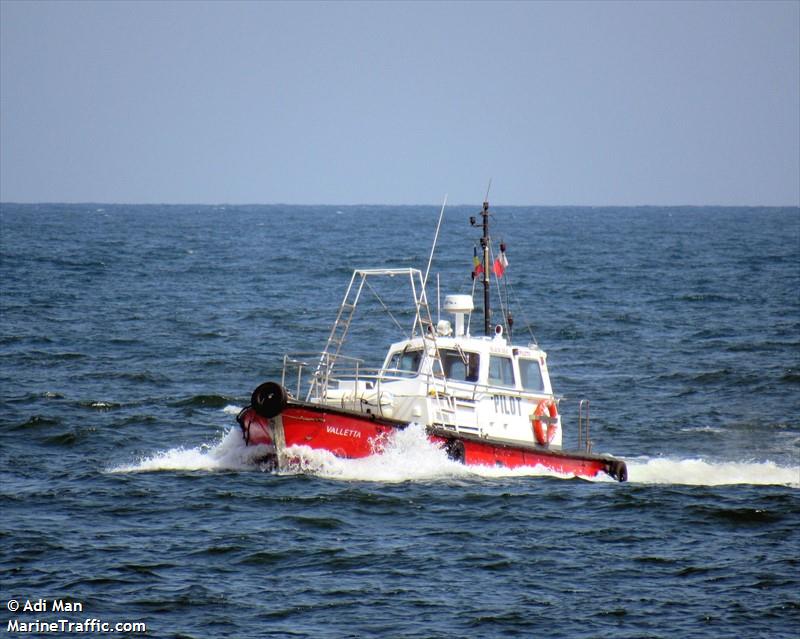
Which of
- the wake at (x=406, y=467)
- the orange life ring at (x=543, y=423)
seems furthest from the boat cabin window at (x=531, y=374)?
the wake at (x=406, y=467)

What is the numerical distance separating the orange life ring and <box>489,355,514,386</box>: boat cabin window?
0.74 meters

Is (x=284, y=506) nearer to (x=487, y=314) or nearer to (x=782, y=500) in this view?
(x=487, y=314)

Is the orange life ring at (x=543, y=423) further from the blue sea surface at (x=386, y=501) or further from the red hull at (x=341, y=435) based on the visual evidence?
the red hull at (x=341, y=435)

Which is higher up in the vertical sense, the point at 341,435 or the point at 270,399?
the point at 270,399

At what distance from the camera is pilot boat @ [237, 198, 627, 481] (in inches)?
873

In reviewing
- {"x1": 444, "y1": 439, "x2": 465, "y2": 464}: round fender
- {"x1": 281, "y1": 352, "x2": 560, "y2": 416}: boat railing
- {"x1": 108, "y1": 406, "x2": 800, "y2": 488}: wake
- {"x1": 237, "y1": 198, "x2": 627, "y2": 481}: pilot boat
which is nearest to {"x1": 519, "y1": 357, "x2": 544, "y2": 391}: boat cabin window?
{"x1": 237, "y1": 198, "x2": 627, "y2": 481}: pilot boat

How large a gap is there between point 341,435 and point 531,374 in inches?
188

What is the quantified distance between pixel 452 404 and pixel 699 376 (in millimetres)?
14937

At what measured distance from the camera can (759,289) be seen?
62.3m

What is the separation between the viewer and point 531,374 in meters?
25.3

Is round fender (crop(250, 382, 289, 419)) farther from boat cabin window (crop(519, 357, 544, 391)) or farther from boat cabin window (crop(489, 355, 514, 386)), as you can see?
boat cabin window (crop(519, 357, 544, 391))

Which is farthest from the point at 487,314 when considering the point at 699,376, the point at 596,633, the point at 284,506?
the point at 699,376

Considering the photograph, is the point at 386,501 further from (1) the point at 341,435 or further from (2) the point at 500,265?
(2) the point at 500,265

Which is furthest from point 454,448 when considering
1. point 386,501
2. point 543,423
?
point 543,423
